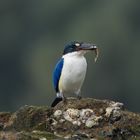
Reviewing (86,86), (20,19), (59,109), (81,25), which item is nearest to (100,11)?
(81,25)

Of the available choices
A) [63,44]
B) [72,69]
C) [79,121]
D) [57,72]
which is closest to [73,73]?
[72,69]

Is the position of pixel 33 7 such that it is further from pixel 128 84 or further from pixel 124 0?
pixel 128 84

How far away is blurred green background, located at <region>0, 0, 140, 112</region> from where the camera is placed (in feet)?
285

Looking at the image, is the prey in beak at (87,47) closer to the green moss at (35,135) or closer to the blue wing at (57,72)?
the blue wing at (57,72)

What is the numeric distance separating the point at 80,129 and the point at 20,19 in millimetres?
102094

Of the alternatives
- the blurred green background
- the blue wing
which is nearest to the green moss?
the blue wing

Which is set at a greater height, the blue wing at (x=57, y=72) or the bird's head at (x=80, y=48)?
the bird's head at (x=80, y=48)

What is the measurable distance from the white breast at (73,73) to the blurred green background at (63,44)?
180 feet

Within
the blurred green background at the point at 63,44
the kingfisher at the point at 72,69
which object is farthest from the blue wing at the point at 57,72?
the blurred green background at the point at 63,44

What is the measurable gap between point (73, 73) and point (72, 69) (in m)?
0.07

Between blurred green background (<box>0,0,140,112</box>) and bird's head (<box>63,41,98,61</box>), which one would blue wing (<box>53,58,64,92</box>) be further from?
blurred green background (<box>0,0,140,112</box>)

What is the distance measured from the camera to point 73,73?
1931cm

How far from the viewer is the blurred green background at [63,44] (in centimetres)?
8692

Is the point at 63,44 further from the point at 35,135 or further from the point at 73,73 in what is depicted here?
the point at 35,135
